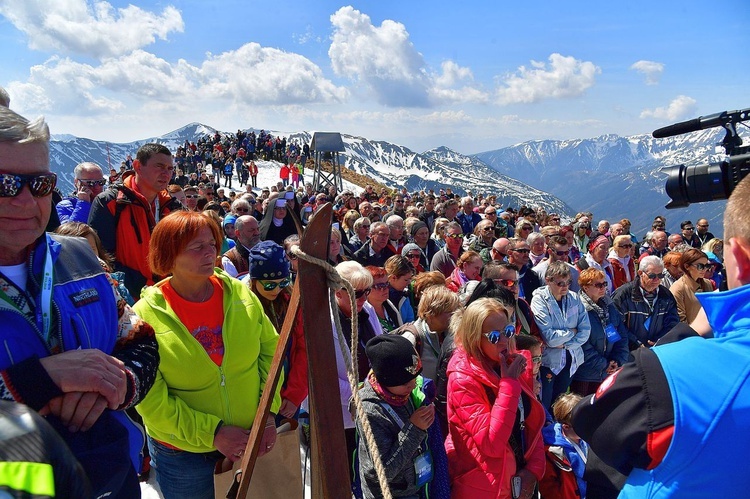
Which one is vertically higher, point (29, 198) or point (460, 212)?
point (29, 198)

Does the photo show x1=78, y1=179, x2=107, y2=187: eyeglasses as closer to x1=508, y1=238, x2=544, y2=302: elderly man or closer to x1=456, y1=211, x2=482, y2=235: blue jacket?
x1=508, y1=238, x2=544, y2=302: elderly man

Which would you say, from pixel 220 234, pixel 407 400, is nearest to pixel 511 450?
pixel 407 400

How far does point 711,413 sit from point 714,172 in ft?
4.32

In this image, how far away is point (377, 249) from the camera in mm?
6801

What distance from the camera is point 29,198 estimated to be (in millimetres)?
1372

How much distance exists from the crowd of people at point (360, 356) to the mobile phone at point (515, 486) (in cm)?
1

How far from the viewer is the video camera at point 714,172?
6.63ft

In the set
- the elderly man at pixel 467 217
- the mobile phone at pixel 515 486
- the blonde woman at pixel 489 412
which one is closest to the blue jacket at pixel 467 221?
the elderly man at pixel 467 217

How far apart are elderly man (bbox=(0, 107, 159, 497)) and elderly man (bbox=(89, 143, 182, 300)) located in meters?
2.30

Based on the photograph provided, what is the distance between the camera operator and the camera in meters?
1.22

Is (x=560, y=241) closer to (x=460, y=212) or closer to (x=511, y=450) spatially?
(x=511, y=450)

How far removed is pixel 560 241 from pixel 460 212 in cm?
579

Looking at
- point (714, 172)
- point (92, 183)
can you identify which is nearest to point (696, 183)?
point (714, 172)

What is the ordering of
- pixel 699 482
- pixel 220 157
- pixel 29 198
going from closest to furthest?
pixel 699 482 → pixel 29 198 → pixel 220 157
